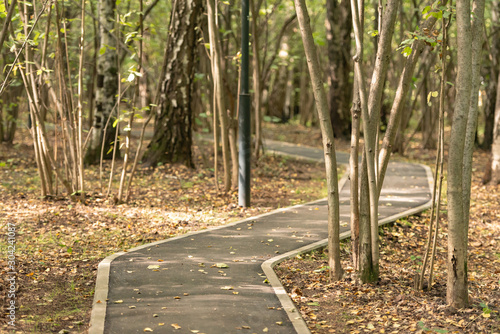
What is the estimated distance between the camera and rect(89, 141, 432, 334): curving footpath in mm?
4590

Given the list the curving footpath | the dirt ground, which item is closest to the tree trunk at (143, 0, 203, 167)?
the curving footpath

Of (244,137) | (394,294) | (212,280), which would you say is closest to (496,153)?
(244,137)

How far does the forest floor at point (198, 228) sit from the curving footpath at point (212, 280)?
0.24 m

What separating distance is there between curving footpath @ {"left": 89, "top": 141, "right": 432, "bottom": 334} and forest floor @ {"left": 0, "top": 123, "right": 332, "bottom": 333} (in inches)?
13.3

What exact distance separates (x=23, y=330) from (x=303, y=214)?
5318mm

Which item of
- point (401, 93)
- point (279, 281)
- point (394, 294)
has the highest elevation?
point (401, 93)

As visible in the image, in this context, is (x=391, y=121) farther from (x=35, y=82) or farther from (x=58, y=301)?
(x=35, y=82)

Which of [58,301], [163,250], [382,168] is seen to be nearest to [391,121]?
[382,168]

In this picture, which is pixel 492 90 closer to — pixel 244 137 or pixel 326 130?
pixel 244 137

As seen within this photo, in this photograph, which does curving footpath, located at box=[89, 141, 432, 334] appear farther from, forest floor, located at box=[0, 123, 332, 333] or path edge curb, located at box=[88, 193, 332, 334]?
forest floor, located at box=[0, 123, 332, 333]

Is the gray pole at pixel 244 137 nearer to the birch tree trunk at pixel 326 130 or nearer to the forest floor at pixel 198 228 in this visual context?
the forest floor at pixel 198 228

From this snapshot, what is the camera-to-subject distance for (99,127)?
43.4 feet

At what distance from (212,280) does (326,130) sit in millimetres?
2023

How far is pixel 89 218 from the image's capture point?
27.5ft
